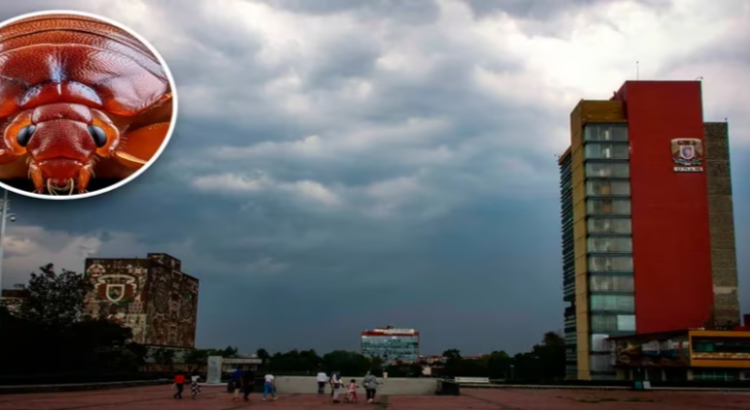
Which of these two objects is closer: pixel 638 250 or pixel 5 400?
pixel 5 400

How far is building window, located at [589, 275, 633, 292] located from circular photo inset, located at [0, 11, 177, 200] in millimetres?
70385

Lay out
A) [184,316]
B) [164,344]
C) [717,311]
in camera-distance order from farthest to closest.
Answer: [184,316]
[164,344]
[717,311]

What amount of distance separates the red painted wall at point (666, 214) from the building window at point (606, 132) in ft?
3.05

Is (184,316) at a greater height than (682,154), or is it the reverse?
(682,154)

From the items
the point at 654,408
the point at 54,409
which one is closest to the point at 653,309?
the point at 654,408

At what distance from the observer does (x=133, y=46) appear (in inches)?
496

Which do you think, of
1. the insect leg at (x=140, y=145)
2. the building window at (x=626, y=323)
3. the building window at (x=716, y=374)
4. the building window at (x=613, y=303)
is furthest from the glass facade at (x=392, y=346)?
the insect leg at (x=140, y=145)

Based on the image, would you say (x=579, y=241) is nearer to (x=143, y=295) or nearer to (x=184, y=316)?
(x=143, y=295)

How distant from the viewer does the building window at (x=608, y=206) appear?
77.8m

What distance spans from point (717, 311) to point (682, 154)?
1616cm

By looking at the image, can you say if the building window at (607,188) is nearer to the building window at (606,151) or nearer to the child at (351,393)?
the building window at (606,151)

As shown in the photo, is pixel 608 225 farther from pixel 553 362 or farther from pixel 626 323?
pixel 553 362

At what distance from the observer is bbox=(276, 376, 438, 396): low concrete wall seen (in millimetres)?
43094

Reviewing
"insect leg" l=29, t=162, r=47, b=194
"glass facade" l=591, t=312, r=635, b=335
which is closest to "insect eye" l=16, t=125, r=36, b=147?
"insect leg" l=29, t=162, r=47, b=194
